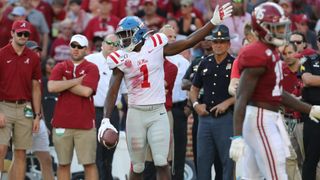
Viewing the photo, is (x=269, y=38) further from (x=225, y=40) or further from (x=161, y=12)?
(x=161, y=12)

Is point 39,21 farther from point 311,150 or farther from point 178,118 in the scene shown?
point 311,150

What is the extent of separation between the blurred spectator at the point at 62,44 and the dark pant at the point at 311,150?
220 inches

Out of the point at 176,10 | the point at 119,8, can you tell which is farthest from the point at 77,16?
the point at 176,10

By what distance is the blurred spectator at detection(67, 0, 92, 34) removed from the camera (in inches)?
625

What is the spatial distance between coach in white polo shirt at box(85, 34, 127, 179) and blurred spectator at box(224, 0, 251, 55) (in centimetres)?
249

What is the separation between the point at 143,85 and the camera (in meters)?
9.92

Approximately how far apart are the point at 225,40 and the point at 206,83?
550 mm

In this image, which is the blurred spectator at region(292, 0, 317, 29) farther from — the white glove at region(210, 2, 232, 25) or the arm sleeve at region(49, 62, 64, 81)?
the white glove at region(210, 2, 232, 25)

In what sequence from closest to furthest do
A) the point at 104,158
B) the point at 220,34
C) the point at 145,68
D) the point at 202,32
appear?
1. the point at 202,32
2. the point at 145,68
3. the point at 220,34
4. the point at 104,158

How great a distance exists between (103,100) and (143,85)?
2284mm

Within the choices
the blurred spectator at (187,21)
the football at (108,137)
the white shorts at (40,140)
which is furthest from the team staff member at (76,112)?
the blurred spectator at (187,21)

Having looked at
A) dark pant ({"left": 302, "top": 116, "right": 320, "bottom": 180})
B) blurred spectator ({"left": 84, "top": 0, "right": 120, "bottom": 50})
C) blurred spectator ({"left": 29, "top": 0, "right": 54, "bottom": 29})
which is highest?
blurred spectator ({"left": 29, "top": 0, "right": 54, "bottom": 29})

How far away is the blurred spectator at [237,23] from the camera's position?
14.1 meters

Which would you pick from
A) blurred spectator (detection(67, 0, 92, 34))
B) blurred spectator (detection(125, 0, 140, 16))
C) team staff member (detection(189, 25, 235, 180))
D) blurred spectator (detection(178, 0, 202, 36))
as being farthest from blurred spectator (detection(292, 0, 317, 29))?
team staff member (detection(189, 25, 235, 180))
